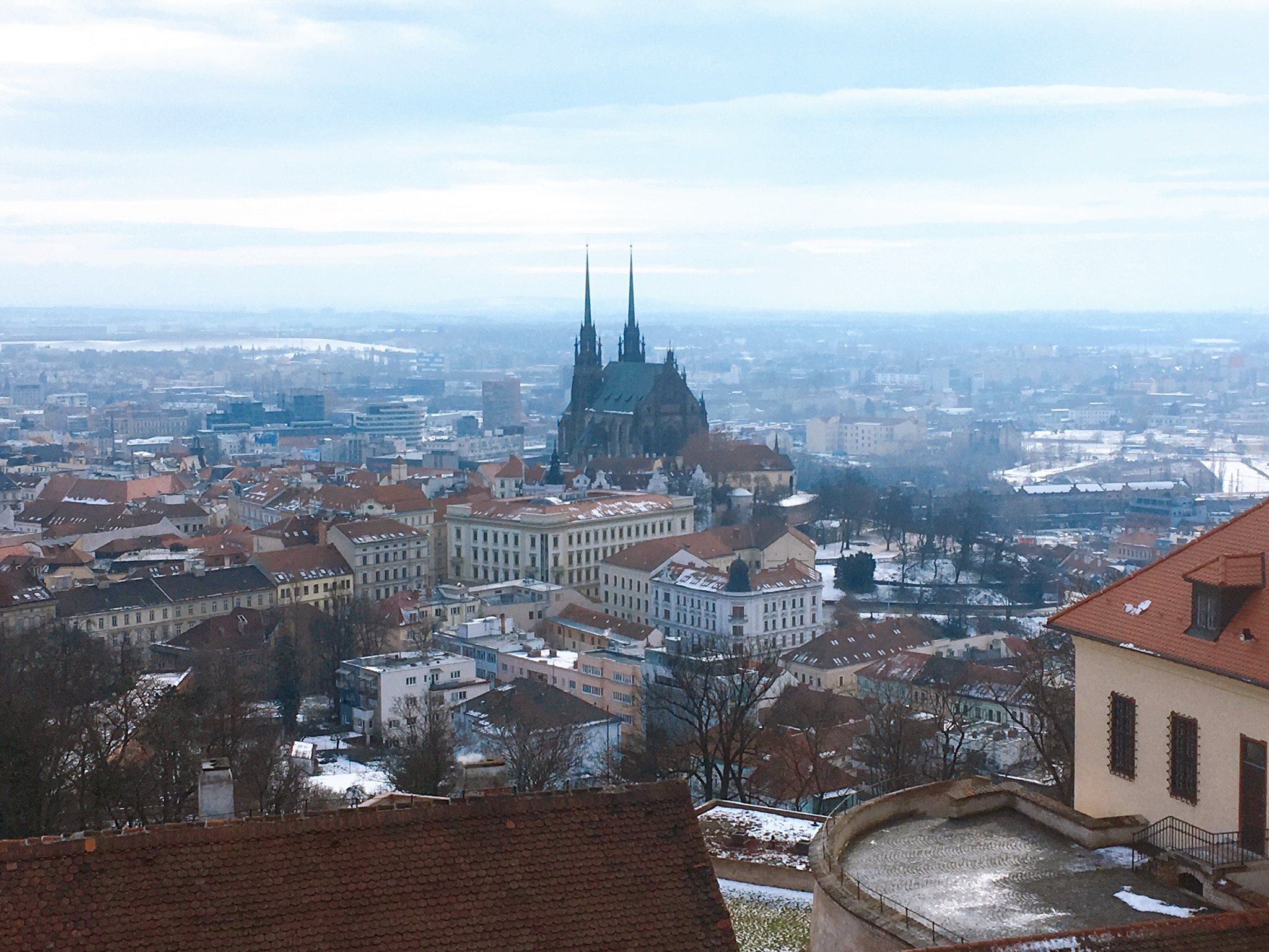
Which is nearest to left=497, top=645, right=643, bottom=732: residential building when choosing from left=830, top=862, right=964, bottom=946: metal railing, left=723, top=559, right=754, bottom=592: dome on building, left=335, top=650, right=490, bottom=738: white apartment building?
left=335, top=650, right=490, bottom=738: white apartment building

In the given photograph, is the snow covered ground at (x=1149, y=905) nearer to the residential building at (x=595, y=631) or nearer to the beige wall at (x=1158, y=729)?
the beige wall at (x=1158, y=729)

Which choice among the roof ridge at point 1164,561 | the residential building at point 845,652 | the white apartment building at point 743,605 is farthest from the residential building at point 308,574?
the roof ridge at point 1164,561

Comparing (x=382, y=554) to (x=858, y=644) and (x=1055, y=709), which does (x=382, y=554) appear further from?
(x=1055, y=709)

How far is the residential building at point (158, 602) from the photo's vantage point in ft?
230

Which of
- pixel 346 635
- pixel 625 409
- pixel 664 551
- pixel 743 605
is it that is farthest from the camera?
pixel 625 409

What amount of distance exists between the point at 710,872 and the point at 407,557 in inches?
3057

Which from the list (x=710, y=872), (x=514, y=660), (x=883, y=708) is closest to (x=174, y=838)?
(x=710, y=872)

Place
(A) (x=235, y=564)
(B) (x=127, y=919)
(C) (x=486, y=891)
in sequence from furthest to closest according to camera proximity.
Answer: (A) (x=235, y=564), (C) (x=486, y=891), (B) (x=127, y=919)

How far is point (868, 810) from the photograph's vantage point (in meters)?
15.4

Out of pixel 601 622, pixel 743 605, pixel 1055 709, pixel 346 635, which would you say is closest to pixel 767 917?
pixel 1055 709

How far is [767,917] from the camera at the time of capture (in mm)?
19297

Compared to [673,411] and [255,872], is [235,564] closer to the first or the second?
[673,411]

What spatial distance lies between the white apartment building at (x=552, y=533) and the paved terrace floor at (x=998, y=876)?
69753 mm

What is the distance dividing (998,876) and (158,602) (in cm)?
6283
